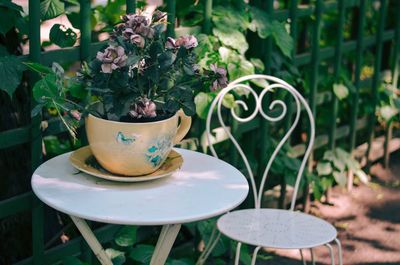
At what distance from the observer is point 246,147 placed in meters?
4.32

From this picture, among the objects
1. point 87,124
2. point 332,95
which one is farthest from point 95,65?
point 332,95

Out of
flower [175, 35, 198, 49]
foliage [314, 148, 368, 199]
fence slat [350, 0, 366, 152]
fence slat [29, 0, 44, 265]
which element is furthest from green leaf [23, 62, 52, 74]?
fence slat [350, 0, 366, 152]

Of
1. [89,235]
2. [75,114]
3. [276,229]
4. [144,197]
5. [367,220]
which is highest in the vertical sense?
[75,114]

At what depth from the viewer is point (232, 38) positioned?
373 centimetres

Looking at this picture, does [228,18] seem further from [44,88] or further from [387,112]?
[387,112]

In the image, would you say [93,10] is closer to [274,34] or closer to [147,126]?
[274,34]

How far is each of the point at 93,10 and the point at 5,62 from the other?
112 cm

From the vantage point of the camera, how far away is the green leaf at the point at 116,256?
3285 mm

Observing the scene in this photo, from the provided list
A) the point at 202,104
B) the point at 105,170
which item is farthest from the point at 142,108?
the point at 202,104

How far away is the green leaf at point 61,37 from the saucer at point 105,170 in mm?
429

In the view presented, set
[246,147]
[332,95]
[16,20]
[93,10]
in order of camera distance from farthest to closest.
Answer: [332,95] → [246,147] → [93,10] → [16,20]

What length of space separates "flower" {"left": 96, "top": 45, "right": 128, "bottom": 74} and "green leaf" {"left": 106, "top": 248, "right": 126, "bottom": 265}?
1017mm

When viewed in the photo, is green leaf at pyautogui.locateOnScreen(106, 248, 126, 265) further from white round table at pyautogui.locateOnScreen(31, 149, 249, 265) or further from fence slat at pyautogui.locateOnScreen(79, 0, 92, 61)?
fence slat at pyautogui.locateOnScreen(79, 0, 92, 61)

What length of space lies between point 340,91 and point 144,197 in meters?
2.41
